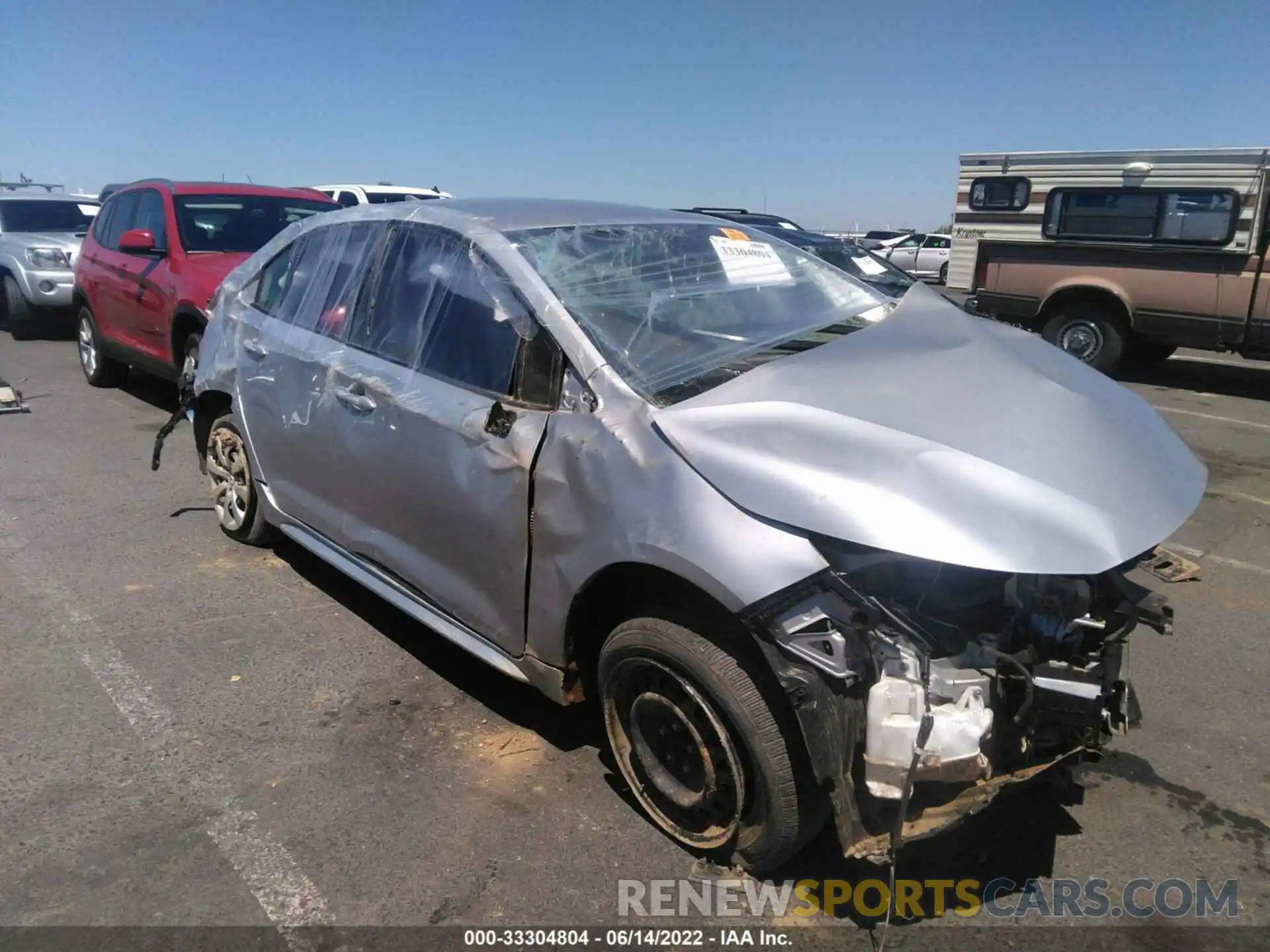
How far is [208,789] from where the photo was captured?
303 centimetres

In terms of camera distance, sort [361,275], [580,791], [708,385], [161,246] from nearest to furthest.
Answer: [708,385] < [580,791] < [361,275] < [161,246]

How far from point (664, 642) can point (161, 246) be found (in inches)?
252

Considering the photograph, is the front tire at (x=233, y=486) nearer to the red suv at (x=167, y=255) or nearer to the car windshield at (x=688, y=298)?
the red suv at (x=167, y=255)

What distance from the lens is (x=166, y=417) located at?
7.95 metres

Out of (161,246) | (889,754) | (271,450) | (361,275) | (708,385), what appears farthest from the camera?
(161,246)

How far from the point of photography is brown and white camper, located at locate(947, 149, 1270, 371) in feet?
31.8

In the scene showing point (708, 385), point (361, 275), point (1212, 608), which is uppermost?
point (361, 275)

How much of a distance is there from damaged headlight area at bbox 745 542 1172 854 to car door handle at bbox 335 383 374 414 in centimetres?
186

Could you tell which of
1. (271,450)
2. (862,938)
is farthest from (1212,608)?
(271,450)

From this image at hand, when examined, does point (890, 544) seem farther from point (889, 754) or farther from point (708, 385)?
point (708, 385)

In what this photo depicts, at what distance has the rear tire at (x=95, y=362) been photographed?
28.6ft

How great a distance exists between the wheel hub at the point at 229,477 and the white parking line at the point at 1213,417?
319 inches

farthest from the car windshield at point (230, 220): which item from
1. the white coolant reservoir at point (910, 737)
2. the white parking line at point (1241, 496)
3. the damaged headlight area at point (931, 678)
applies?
the white parking line at point (1241, 496)

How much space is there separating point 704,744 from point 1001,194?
1136cm
